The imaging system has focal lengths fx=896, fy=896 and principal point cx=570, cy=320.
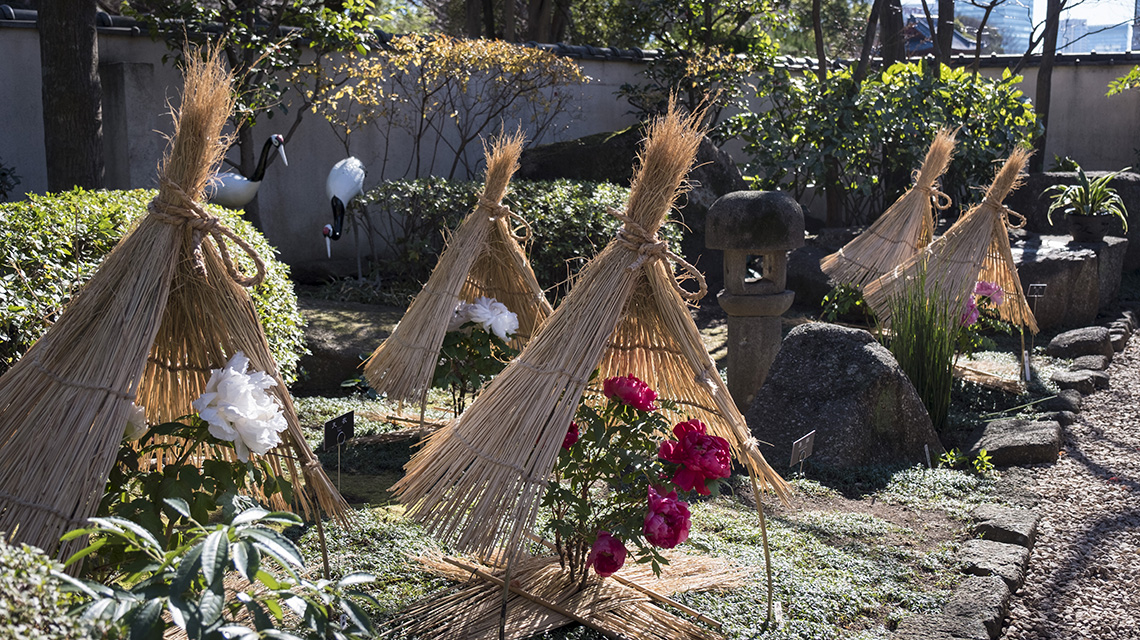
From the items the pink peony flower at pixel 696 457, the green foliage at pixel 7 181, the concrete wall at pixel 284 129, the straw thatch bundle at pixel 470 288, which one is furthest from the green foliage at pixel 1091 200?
the green foliage at pixel 7 181

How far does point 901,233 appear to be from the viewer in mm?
5609

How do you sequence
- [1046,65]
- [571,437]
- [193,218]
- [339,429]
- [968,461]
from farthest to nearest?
[1046,65], [968,461], [339,429], [571,437], [193,218]

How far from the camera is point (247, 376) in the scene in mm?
2016

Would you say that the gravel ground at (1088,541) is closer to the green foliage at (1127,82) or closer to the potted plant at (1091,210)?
the potted plant at (1091,210)

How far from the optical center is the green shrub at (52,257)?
3100mm

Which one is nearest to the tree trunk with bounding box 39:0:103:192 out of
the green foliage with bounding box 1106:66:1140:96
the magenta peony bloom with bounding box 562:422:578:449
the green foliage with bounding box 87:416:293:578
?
the green foliage with bounding box 87:416:293:578

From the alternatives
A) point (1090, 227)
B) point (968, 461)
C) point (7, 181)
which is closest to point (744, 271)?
point (968, 461)

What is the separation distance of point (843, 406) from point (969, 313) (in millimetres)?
1552

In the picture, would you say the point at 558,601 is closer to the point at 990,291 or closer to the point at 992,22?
the point at 990,291

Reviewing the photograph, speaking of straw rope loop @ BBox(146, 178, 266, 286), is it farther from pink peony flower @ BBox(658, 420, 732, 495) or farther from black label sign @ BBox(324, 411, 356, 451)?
pink peony flower @ BBox(658, 420, 732, 495)

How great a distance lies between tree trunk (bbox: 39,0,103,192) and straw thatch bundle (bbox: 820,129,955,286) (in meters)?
4.77

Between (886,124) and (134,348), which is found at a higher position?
(886,124)

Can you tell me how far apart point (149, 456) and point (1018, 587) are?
2.77m

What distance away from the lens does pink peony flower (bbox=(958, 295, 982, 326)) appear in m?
5.09
